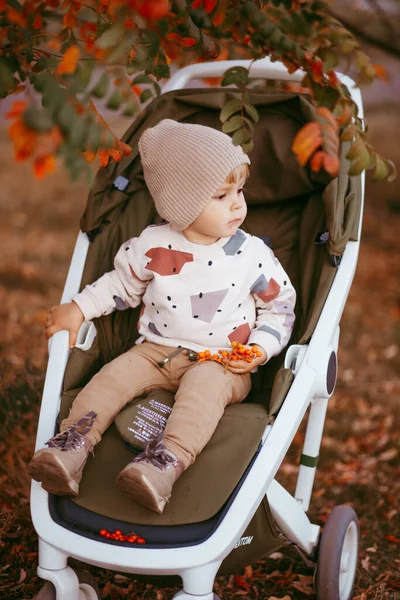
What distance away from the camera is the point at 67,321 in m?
2.46

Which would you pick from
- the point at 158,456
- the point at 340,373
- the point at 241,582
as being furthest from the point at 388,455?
the point at 158,456

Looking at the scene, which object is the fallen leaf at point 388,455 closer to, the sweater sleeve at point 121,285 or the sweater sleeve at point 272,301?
the sweater sleeve at point 272,301

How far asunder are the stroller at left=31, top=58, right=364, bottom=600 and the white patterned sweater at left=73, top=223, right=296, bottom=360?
96mm

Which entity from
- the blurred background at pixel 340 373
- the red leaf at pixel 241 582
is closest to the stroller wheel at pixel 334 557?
the blurred background at pixel 340 373

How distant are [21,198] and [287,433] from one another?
561 cm

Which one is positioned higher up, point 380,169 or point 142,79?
point 380,169

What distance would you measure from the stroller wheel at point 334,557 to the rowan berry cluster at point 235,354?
0.65 m

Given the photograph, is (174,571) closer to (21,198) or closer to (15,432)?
(15,432)

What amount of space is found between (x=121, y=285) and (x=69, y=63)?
40.7 inches

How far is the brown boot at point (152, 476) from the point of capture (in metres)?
1.91

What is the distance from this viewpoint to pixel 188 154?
7.64 ft

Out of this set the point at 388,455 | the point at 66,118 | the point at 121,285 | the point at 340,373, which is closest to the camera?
the point at 66,118

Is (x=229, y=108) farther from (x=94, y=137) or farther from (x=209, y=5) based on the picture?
(x=94, y=137)

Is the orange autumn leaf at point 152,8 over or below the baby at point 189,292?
over
